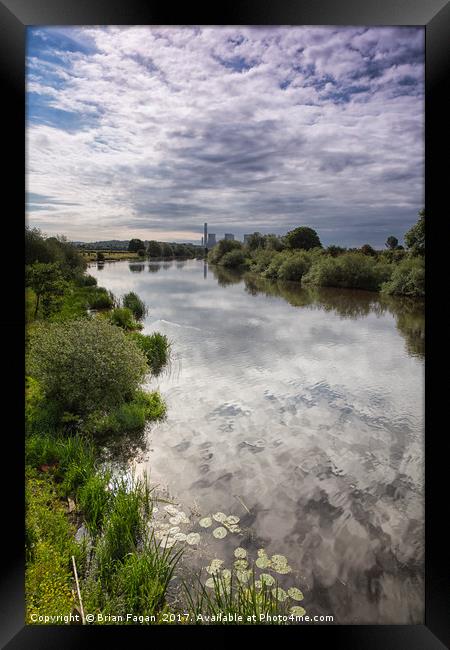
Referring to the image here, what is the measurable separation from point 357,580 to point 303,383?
2.27m

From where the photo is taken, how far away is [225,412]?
3.60m

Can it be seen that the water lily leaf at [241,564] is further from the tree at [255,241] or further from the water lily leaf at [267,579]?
the tree at [255,241]

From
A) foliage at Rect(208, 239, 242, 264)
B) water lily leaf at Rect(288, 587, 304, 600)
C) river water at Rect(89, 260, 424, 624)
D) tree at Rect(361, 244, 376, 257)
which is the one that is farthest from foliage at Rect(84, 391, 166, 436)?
tree at Rect(361, 244, 376, 257)

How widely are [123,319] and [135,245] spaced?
1.02 m

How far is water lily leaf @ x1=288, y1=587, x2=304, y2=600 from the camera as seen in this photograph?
1.90 meters

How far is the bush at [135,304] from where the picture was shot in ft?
15.1

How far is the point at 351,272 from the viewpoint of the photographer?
483 centimetres

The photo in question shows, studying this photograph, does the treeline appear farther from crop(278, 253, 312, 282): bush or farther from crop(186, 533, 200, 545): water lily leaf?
crop(186, 533, 200, 545): water lily leaf

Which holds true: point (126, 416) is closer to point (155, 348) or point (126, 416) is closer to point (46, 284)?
point (46, 284)

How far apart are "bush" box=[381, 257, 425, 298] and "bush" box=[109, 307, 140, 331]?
2.50 metres

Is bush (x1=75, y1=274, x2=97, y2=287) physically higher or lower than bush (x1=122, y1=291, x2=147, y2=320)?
higher

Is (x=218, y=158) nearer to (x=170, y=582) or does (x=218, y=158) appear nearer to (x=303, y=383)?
(x=303, y=383)

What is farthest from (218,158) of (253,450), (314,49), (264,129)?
(253,450)

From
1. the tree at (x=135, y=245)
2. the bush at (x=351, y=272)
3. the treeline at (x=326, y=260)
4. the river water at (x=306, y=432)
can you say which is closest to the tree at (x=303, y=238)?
the treeline at (x=326, y=260)
